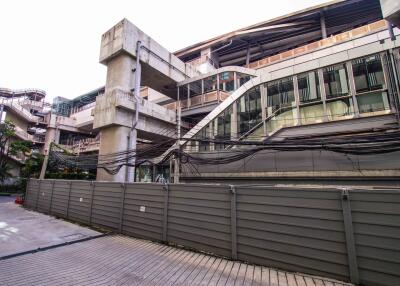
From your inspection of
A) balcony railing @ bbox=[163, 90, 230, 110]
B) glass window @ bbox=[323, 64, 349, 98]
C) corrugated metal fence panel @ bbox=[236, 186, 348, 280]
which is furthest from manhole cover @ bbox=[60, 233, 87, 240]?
balcony railing @ bbox=[163, 90, 230, 110]

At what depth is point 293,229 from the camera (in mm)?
4320

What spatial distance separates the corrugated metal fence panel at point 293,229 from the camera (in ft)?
13.0

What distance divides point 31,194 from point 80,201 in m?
6.25

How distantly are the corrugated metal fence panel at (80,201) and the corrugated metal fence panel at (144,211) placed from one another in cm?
253

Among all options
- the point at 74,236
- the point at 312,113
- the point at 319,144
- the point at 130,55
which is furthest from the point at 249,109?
the point at 130,55

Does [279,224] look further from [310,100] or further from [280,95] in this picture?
[280,95]

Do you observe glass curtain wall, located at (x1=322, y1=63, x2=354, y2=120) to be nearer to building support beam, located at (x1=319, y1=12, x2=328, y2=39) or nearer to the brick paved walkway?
the brick paved walkway

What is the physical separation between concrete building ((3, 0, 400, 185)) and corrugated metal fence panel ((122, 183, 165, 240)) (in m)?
2.44

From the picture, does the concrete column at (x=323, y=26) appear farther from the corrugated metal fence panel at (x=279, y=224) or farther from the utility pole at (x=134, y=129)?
the corrugated metal fence panel at (x=279, y=224)

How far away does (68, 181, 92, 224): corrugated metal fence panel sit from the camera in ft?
29.0

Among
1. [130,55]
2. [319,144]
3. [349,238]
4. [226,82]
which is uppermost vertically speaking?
[130,55]

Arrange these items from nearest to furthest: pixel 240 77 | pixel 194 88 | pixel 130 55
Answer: pixel 130 55 → pixel 240 77 → pixel 194 88

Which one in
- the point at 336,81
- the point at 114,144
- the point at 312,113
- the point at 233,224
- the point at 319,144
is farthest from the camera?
the point at 114,144

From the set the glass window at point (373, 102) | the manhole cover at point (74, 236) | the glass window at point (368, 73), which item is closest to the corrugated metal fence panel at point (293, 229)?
the glass window at point (373, 102)
